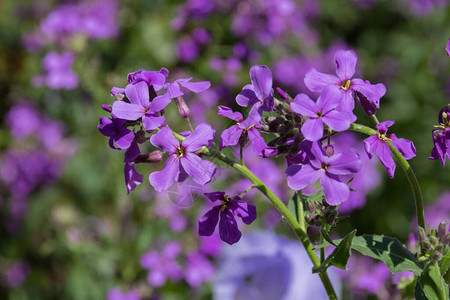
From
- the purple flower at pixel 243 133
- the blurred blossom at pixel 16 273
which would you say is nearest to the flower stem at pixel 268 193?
the purple flower at pixel 243 133

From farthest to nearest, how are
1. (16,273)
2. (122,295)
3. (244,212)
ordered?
(16,273) → (122,295) → (244,212)

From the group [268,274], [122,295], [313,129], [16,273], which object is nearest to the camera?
[313,129]

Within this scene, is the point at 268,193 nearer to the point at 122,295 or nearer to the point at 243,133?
the point at 243,133

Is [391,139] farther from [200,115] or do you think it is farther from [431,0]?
[431,0]

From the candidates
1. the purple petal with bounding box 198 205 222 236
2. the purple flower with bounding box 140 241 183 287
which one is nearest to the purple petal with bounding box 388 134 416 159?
the purple petal with bounding box 198 205 222 236

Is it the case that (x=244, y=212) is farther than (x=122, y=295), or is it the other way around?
(x=122, y=295)

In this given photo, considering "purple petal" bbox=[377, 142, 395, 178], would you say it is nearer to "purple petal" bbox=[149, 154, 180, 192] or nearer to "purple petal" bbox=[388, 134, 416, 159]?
"purple petal" bbox=[388, 134, 416, 159]

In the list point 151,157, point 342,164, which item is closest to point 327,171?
point 342,164
